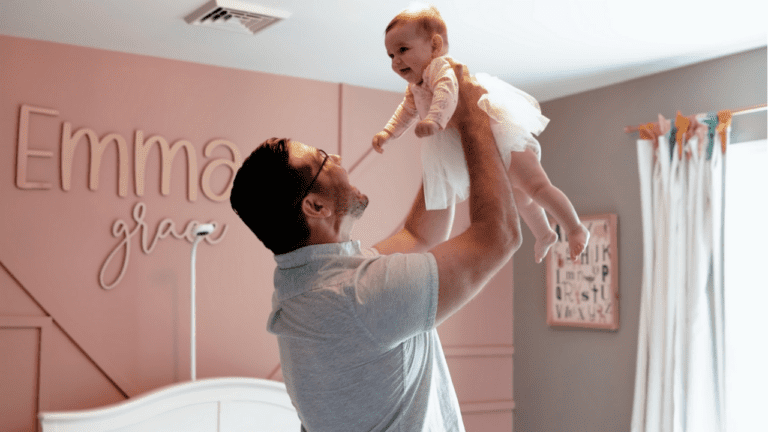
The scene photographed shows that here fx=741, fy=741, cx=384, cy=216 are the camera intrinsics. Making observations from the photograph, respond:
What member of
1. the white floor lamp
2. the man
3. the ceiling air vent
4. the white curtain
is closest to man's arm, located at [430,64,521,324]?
the man

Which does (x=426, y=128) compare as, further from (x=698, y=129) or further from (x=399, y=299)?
(x=698, y=129)

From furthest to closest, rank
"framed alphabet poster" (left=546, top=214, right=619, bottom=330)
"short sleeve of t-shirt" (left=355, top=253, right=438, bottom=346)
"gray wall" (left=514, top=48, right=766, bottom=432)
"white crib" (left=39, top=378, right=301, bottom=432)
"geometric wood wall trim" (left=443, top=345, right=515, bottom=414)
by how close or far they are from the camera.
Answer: "geometric wood wall trim" (left=443, top=345, right=515, bottom=414) < "framed alphabet poster" (left=546, top=214, right=619, bottom=330) < "gray wall" (left=514, top=48, right=766, bottom=432) < "white crib" (left=39, top=378, right=301, bottom=432) < "short sleeve of t-shirt" (left=355, top=253, right=438, bottom=346)

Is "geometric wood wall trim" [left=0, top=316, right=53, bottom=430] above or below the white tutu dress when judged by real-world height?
below

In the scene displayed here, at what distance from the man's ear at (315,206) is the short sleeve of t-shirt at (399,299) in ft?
0.48

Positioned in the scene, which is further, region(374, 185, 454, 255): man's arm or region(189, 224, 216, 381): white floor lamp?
region(189, 224, 216, 381): white floor lamp

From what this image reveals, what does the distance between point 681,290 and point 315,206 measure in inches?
104

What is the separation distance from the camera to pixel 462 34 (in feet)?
10.1

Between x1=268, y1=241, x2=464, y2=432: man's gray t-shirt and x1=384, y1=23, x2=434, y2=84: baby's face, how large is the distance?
0.35m

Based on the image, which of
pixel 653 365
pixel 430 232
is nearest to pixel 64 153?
pixel 430 232

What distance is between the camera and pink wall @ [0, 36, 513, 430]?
3.18 metres

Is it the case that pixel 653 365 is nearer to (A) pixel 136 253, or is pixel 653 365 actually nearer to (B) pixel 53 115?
(A) pixel 136 253

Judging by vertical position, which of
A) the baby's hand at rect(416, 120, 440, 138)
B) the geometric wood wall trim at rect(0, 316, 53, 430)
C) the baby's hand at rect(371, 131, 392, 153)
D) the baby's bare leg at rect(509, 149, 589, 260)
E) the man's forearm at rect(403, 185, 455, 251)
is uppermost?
the baby's hand at rect(371, 131, 392, 153)

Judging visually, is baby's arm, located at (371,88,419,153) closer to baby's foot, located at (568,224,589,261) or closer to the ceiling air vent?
baby's foot, located at (568,224,589,261)

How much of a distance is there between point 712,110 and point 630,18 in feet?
2.78
